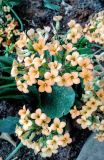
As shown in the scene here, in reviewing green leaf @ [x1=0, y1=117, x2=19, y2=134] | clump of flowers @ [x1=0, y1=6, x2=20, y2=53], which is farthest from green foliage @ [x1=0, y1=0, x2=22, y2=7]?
green leaf @ [x1=0, y1=117, x2=19, y2=134]

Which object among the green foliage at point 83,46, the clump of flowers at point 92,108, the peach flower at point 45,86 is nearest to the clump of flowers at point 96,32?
the green foliage at point 83,46

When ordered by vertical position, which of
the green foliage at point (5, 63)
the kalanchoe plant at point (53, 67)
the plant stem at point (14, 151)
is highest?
the kalanchoe plant at point (53, 67)

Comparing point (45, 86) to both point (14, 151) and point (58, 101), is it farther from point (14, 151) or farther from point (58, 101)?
point (14, 151)

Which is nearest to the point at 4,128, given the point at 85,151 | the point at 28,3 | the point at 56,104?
the point at 56,104

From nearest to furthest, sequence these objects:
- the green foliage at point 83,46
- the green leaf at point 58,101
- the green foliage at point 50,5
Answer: the green leaf at point 58,101, the green foliage at point 83,46, the green foliage at point 50,5

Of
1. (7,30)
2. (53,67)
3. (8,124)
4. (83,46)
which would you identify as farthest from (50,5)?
(53,67)

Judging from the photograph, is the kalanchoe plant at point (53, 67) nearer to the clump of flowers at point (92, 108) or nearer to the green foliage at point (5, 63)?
the clump of flowers at point (92, 108)

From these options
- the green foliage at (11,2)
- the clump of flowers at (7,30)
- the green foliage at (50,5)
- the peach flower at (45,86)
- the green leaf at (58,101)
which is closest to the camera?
the peach flower at (45,86)
